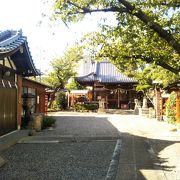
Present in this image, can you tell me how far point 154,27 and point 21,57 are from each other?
9.32m

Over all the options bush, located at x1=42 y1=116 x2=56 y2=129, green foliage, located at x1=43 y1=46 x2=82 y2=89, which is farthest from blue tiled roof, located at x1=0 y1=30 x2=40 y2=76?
green foliage, located at x1=43 y1=46 x2=82 y2=89

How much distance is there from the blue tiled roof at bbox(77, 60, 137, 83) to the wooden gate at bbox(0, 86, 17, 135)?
21988mm

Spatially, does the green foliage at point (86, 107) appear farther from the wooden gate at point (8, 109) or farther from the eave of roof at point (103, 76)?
the wooden gate at point (8, 109)

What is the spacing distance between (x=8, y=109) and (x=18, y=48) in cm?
307

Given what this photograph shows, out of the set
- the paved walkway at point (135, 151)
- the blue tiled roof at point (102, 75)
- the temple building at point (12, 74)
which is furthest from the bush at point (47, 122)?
the blue tiled roof at point (102, 75)

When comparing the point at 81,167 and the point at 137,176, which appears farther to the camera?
the point at 81,167

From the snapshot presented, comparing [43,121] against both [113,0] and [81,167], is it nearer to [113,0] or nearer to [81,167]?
[81,167]

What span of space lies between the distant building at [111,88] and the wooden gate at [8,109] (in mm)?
22294

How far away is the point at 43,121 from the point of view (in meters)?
18.1

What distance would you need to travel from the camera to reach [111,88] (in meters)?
39.1

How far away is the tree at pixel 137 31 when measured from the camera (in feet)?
25.8

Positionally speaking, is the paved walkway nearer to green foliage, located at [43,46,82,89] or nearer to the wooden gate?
the wooden gate

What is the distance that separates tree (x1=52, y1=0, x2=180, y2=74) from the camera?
7.87 m

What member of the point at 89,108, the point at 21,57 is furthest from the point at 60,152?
the point at 89,108
